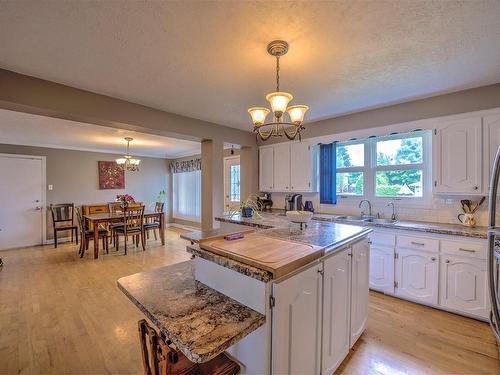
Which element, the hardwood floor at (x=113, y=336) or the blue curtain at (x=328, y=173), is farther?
the blue curtain at (x=328, y=173)

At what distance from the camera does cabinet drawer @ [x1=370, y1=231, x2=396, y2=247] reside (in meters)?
2.80

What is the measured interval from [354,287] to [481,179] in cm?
190

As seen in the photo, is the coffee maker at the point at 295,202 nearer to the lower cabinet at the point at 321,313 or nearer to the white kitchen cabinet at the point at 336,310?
the lower cabinet at the point at 321,313

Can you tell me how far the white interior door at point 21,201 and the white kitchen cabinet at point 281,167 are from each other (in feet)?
17.7

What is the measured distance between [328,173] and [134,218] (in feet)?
13.1

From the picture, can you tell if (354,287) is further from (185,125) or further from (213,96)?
(185,125)

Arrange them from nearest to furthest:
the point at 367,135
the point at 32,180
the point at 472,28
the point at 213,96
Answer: the point at 472,28, the point at 213,96, the point at 367,135, the point at 32,180

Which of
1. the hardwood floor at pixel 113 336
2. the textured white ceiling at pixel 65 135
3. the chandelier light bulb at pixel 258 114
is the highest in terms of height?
the textured white ceiling at pixel 65 135

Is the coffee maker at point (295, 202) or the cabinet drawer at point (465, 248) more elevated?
the coffee maker at point (295, 202)

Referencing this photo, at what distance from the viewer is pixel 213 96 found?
278 centimetres

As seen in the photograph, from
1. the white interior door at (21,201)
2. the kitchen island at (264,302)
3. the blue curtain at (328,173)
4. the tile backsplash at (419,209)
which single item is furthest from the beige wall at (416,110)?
the white interior door at (21,201)

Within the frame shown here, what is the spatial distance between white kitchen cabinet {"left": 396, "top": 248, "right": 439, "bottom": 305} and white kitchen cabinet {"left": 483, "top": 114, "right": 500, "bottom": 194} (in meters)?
0.93

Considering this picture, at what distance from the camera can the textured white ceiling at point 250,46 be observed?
143 centimetres

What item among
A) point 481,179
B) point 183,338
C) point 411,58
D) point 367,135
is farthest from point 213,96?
point 481,179
